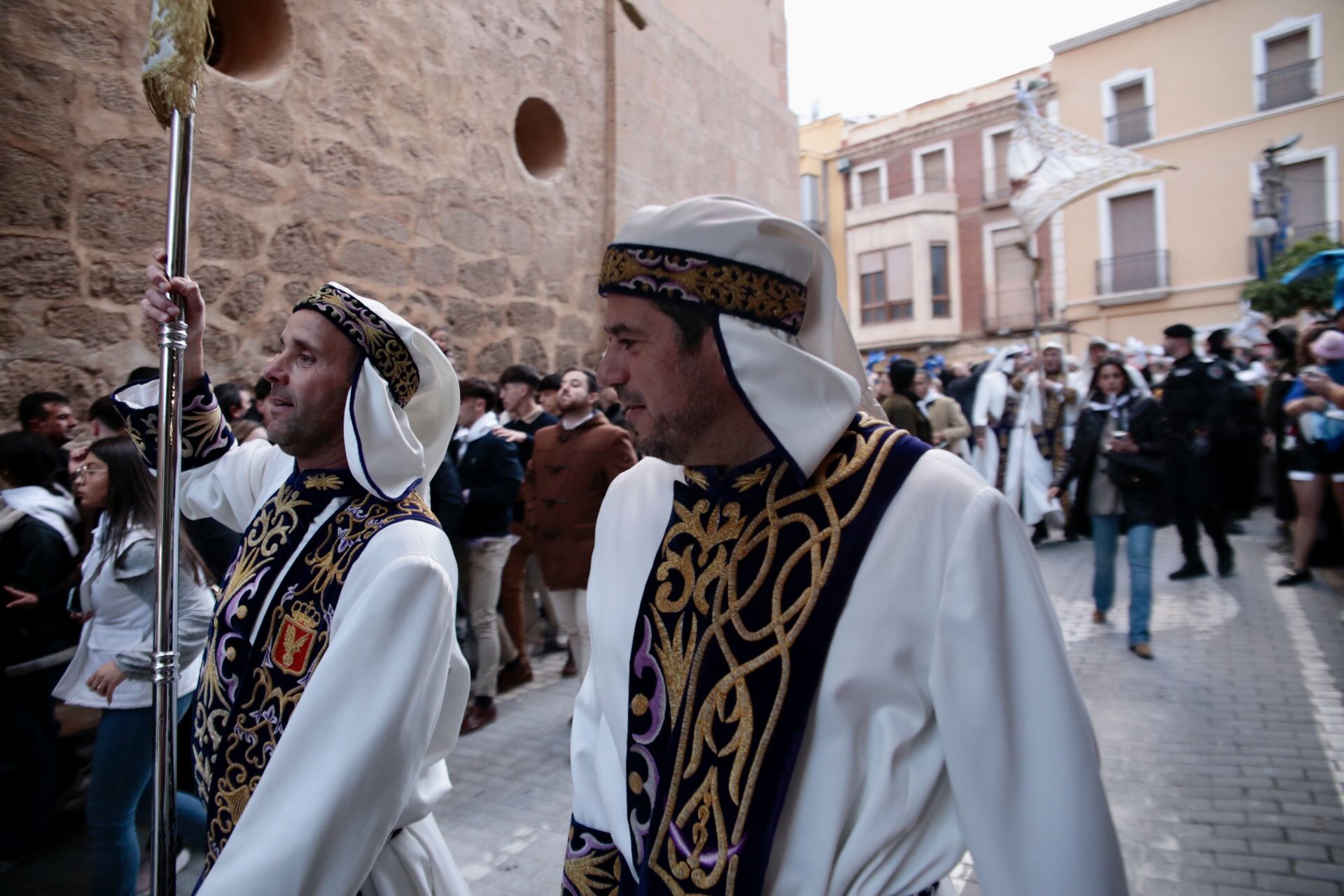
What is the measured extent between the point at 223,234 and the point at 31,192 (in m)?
0.99

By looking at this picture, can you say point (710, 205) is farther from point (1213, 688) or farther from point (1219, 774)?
point (1213, 688)

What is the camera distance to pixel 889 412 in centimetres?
783

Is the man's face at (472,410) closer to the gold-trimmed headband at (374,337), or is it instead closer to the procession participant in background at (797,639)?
the gold-trimmed headband at (374,337)

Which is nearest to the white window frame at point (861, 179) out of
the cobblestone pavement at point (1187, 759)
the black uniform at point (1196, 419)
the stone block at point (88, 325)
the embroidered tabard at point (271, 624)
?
the black uniform at point (1196, 419)

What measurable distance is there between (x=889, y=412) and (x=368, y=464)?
6.46 metres

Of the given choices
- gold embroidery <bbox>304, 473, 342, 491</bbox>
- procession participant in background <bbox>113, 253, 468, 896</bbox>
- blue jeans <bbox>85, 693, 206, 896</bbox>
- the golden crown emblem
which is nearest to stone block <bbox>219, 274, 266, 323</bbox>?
blue jeans <bbox>85, 693, 206, 896</bbox>

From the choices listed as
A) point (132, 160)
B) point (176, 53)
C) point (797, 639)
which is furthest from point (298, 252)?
point (797, 639)

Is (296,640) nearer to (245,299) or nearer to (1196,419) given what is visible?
(245,299)

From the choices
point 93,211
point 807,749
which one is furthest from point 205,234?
point 807,749

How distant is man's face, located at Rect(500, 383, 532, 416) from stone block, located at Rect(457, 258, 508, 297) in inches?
44.3

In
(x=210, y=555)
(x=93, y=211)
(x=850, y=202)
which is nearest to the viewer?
(x=210, y=555)

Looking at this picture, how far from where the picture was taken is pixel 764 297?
143cm

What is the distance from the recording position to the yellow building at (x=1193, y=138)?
2245 cm

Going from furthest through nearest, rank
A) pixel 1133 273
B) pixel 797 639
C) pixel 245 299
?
pixel 1133 273 → pixel 245 299 → pixel 797 639
